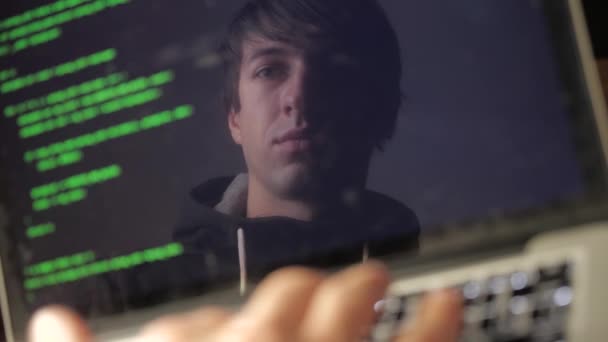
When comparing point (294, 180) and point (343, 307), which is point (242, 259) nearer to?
point (294, 180)

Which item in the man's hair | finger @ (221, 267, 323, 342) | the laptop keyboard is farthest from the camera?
the man's hair

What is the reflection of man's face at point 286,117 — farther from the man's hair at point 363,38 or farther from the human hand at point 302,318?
the human hand at point 302,318

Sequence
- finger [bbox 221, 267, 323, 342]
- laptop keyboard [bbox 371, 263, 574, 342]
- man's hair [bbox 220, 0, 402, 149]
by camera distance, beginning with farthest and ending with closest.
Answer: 1. man's hair [bbox 220, 0, 402, 149]
2. laptop keyboard [bbox 371, 263, 574, 342]
3. finger [bbox 221, 267, 323, 342]

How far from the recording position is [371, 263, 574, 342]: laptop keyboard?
35 centimetres

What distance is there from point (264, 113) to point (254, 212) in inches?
3.5

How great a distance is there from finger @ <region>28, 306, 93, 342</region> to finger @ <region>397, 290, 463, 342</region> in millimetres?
135

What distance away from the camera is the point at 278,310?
22 centimetres

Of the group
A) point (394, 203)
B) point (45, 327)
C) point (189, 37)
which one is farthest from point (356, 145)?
point (45, 327)

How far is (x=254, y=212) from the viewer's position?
0.51 m

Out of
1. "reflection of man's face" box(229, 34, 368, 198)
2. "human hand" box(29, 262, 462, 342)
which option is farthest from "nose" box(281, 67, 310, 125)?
"human hand" box(29, 262, 462, 342)

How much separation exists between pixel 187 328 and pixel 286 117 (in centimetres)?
29

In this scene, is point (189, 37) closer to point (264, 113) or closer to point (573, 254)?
point (264, 113)

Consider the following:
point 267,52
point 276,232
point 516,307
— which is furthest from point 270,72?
point 516,307

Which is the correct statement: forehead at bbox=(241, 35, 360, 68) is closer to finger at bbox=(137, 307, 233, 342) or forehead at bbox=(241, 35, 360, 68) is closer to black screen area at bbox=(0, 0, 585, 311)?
black screen area at bbox=(0, 0, 585, 311)
